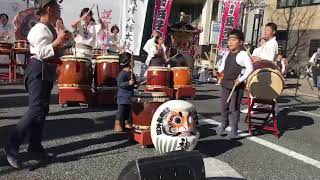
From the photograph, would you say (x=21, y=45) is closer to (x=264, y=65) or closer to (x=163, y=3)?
(x=264, y=65)

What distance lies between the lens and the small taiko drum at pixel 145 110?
223 inches

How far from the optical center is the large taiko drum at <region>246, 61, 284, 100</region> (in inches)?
288

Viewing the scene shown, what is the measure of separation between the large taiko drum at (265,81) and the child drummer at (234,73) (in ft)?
2.95

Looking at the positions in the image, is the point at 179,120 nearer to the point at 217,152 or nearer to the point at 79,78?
the point at 217,152

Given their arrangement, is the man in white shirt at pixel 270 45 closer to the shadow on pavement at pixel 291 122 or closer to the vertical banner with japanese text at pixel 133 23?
the shadow on pavement at pixel 291 122

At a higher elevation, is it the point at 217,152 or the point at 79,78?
the point at 79,78

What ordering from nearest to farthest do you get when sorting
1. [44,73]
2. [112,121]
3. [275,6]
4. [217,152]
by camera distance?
[44,73]
[217,152]
[112,121]
[275,6]

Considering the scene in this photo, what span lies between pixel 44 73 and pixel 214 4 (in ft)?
71.9

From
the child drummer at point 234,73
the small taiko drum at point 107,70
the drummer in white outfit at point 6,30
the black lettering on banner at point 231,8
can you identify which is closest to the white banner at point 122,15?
the drummer in white outfit at point 6,30

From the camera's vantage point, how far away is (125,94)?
21.1 ft

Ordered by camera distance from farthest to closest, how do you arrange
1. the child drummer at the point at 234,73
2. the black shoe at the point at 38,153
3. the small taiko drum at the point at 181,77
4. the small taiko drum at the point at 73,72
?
the small taiko drum at the point at 181,77 → the small taiko drum at the point at 73,72 → the child drummer at the point at 234,73 → the black shoe at the point at 38,153

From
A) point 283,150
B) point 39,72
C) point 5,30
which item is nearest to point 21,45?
point 5,30

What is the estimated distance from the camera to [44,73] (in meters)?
4.60

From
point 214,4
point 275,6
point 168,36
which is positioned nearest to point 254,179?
point 168,36
